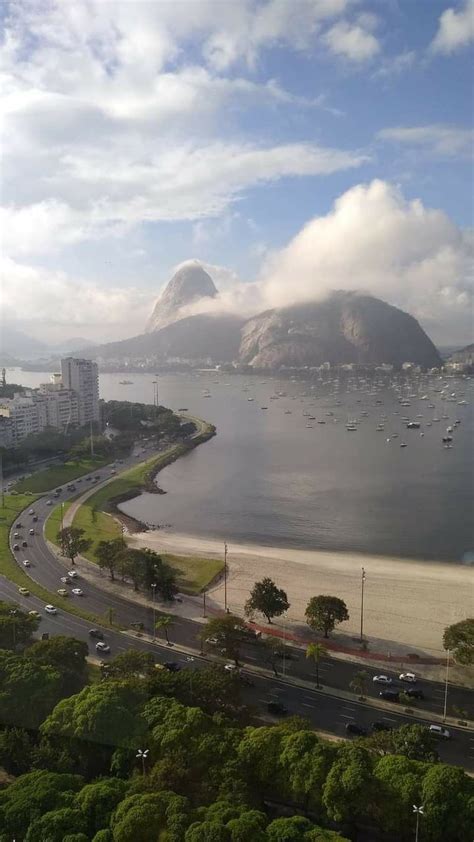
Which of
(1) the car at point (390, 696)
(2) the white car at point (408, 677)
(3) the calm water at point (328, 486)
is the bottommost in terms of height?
(2) the white car at point (408, 677)

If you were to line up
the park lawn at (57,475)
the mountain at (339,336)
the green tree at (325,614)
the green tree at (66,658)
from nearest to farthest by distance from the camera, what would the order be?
the green tree at (66,658) < the green tree at (325,614) < the park lawn at (57,475) < the mountain at (339,336)

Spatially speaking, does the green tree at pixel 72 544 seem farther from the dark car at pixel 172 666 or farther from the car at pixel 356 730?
the car at pixel 356 730

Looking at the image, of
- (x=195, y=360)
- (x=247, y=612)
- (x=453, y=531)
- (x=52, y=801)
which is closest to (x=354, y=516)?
(x=453, y=531)

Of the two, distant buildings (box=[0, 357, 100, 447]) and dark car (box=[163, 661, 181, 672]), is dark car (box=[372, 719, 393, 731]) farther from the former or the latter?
distant buildings (box=[0, 357, 100, 447])

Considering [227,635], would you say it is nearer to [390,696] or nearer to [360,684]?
[360,684]

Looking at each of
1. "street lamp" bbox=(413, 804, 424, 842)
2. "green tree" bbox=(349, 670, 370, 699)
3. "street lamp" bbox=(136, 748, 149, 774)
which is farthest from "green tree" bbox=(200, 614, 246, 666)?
"street lamp" bbox=(413, 804, 424, 842)

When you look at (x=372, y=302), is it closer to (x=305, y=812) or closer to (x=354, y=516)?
(x=354, y=516)

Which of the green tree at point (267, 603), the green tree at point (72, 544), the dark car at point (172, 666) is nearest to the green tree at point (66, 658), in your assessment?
the dark car at point (172, 666)
